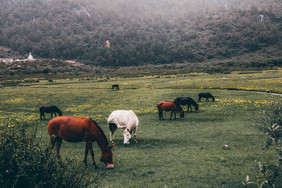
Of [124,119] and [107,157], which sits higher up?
[124,119]

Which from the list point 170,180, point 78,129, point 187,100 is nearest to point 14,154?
point 78,129

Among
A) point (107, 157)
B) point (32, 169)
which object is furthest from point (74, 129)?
point (32, 169)

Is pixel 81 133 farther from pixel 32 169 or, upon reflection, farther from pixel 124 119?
pixel 32 169

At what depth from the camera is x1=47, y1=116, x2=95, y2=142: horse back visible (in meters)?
11.8

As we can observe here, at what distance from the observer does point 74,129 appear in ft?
38.8

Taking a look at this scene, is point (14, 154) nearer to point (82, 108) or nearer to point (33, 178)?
point (33, 178)

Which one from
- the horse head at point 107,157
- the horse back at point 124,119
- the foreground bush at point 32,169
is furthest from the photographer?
the horse back at point 124,119

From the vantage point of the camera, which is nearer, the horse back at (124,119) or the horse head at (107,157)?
the horse head at (107,157)

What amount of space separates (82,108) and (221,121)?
1938cm

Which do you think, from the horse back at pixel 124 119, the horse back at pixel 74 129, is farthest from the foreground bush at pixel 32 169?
the horse back at pixel 124 119

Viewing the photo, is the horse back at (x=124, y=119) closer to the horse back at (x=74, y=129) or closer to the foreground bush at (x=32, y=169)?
the horse back at (x=74, y=129)

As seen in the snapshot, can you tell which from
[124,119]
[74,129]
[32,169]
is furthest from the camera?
[124,119]

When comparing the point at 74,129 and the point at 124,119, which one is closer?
the point at 74,129

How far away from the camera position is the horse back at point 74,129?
1184cm
